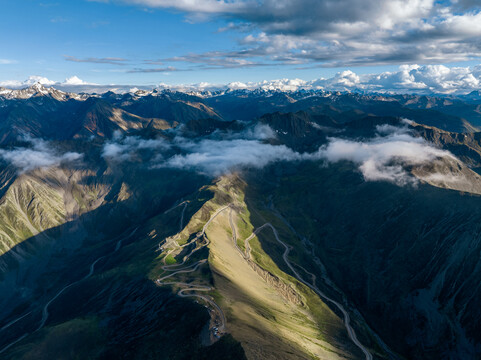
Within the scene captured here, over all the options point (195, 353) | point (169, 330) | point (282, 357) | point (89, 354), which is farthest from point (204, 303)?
point (89, 354)

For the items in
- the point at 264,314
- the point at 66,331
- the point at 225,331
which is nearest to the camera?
the point at 225,331

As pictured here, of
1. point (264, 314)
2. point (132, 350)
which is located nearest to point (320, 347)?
point (264, 314)

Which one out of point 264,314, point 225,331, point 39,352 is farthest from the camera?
point 264,314

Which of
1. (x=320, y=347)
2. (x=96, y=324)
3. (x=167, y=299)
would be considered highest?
(x=167, y=299)

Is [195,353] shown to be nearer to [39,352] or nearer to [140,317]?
[140,317]

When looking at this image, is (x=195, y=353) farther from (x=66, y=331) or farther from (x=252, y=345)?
(x=66, y=331)

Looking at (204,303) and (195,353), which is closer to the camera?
(195,353)

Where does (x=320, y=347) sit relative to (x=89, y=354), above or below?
below

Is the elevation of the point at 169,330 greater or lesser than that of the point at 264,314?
greater

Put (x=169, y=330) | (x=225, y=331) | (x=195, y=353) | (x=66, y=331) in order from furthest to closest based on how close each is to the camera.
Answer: (x=66, y=331) < (x=169, y=330) < (x=225, y=331) < (x=195, y=353)
